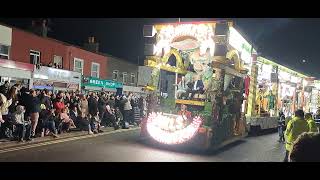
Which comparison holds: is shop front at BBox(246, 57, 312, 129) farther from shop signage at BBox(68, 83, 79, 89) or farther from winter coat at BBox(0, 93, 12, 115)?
shop signage at BBox(68, 83, 79, 89)

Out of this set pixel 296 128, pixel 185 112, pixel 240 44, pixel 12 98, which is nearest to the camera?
pixel 296 128

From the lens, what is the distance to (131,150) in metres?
11.9

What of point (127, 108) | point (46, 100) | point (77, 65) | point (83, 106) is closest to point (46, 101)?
point (46, 100)

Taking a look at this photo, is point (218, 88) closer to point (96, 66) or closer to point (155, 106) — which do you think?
point (155, 106)

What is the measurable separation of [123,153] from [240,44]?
6543mm

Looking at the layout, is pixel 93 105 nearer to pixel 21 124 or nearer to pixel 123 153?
pixel 21 124

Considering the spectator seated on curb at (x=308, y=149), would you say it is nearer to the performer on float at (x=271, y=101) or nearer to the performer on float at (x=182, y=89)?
the performer on float at (x=182, y=89)

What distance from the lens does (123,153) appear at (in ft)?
37.0

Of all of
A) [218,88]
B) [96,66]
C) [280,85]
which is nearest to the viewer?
[218,88]

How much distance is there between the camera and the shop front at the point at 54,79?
19469mm

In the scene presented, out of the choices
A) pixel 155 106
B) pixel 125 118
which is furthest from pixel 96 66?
pixel 155 106

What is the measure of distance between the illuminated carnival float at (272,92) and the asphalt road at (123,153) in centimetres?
321
